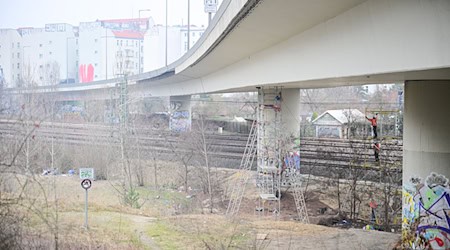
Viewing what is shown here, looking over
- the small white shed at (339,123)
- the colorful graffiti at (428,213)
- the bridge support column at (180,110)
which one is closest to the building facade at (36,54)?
the bridge support column at (180,110)

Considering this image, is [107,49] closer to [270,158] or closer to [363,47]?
[270,158]

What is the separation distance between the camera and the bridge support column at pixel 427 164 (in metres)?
7.84

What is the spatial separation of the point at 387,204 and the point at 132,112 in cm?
1400

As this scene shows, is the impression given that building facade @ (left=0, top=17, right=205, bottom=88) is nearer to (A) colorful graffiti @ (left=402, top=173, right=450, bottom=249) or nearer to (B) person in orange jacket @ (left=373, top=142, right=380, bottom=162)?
(B) person in orange jacket @ (left=373, top=142, right=380, bottom=162)

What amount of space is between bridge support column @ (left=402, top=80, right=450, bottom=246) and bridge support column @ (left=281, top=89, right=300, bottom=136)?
34.6 feet

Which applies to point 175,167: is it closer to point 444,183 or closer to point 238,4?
point 238,4

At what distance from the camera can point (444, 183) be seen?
789cm

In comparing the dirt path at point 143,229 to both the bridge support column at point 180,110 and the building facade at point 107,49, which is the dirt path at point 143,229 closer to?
the building facade at point 107,49

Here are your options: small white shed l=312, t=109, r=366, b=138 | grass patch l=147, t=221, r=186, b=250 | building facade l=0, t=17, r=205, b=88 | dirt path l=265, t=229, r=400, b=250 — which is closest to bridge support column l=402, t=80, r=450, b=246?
dirt path l=265, t=229, r=400, b=250

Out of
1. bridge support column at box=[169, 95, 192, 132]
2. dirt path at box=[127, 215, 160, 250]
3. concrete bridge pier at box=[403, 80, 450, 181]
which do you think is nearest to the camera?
concrete bridge pier at box=[403, 80, 450, 181]

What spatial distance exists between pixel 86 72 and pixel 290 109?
69.9 feet

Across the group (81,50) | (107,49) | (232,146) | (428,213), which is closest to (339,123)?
(232,146)

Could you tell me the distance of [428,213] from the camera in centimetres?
795

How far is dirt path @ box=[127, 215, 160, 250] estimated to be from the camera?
29.4 ft
